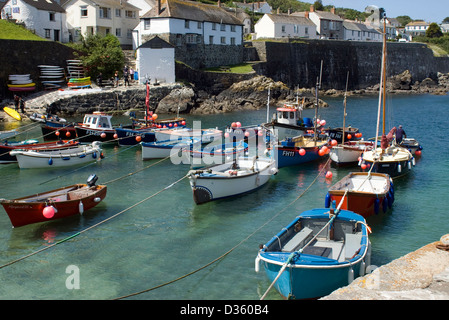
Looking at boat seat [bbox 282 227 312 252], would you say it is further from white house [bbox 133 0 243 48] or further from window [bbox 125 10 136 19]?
window [bbox 125 10 136 19]

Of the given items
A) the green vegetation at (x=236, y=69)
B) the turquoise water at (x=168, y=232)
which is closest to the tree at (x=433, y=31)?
the green vegetation at (x=236, y=69)

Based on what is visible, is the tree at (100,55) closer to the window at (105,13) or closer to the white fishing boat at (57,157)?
the window at (105,13)

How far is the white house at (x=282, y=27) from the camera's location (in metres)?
69.4

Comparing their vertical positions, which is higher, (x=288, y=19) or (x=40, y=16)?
(x=288, y=19)

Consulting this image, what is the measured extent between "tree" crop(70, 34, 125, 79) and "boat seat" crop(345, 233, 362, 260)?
36.7 metres

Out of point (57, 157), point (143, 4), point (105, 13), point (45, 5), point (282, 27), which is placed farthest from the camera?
point (282, 27)

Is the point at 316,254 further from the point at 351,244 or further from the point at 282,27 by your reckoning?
the point at 282,27

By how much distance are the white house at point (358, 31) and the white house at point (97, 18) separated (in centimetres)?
4430

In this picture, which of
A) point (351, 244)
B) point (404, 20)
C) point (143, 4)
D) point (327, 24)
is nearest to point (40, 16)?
point (143, 4)

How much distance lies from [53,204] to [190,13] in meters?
40.7

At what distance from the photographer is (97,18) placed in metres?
50.5

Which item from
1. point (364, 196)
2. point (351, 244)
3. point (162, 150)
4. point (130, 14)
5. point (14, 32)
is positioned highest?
point (130, 14)
